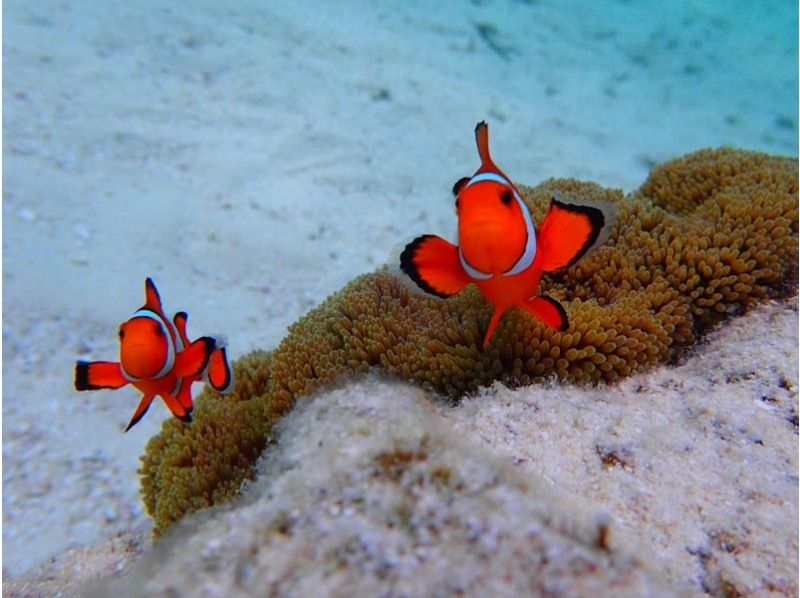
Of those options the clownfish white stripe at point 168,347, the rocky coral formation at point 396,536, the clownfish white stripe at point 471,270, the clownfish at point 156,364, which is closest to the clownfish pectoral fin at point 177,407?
the clownfish at point 156,364

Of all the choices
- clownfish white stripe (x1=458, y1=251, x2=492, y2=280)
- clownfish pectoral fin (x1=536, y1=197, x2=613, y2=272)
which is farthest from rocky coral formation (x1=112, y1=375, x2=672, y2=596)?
clownfish pectoral fin (x1=536, y1=197, x2=613, y2=272)

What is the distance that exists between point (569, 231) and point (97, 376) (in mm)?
1316

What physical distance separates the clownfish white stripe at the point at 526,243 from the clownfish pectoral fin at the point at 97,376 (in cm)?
100

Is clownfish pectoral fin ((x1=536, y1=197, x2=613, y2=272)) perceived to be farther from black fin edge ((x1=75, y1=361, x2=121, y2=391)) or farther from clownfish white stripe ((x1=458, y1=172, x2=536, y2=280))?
black fin edge ((x1=75, y1=361, x2=121, y2=391))

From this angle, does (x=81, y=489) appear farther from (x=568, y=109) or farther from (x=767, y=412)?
(x=568, y=109)

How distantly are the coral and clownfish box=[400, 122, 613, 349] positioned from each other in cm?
11

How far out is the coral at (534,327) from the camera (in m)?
1.74

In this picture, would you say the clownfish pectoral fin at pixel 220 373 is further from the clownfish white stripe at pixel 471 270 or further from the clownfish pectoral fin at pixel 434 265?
the clownfish white stripe at pixel 471 270

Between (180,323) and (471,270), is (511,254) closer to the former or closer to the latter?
(471,270)

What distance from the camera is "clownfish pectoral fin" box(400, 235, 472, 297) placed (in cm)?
152

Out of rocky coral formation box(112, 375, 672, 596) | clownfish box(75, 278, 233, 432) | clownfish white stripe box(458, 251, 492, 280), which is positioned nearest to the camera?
rocky coral formation box(112, 375, 672, 596)

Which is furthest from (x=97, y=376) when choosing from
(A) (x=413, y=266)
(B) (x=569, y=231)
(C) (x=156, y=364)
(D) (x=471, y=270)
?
(B) (x=569, y=231)

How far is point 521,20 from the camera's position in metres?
11.4

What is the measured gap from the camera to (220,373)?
1.78 meters
